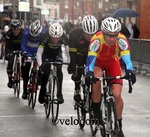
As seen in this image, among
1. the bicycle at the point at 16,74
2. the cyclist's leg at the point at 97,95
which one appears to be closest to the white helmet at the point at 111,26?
the cyclist's leg at the point at 97,95

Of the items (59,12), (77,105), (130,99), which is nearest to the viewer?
(77,105)

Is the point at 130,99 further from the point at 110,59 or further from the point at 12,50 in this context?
the point at 110,59

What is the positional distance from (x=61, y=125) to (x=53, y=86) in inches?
27.8

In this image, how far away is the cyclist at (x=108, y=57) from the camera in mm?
7605

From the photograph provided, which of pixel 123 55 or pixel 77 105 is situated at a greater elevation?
pixel 123 55

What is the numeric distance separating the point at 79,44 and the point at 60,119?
158 cm

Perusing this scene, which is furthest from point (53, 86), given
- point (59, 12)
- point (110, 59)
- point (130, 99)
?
point (59, 12)

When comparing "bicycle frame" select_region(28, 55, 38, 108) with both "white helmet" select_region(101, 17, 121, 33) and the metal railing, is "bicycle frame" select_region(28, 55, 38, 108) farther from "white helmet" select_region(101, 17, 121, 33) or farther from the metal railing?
the metal railing

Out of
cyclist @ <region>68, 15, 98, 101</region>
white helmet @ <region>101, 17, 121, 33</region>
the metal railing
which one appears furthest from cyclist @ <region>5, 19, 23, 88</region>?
the metal railing

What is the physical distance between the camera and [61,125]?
32.2 ft

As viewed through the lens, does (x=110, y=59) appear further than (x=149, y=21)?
No

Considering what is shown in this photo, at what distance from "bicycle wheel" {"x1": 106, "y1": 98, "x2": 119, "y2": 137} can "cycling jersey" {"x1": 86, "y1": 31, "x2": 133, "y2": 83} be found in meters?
0.57

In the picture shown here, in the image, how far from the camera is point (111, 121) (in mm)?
7512

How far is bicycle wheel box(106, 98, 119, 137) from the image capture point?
7.33 m
